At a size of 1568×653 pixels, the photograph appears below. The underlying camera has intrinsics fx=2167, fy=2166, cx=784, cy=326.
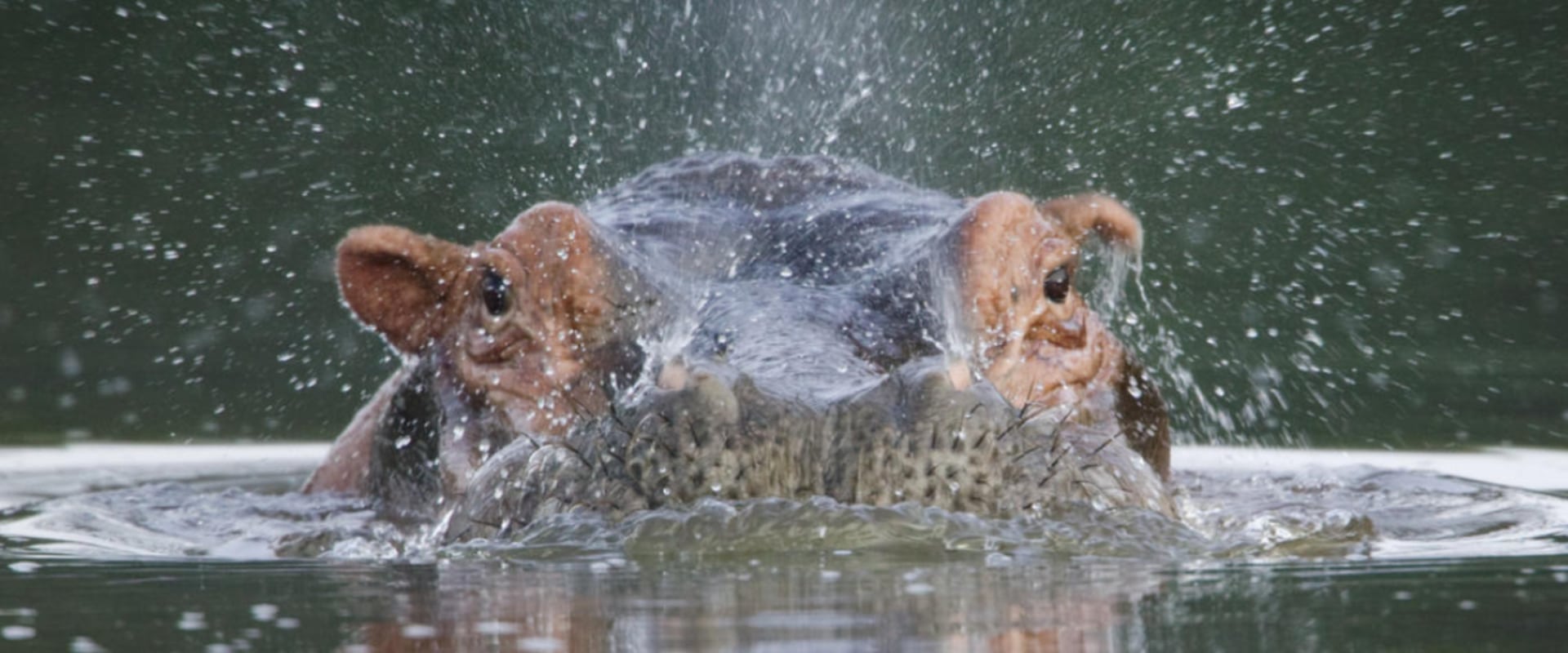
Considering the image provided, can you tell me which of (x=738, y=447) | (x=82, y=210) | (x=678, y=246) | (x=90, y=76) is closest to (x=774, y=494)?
(x=738, y=447)

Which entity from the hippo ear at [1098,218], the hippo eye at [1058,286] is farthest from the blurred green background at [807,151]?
the hippo eye at [1058,286]

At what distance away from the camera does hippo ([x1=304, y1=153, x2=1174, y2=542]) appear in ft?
13.9

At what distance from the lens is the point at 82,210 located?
1420cm

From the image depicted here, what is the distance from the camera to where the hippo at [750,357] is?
4.23 m

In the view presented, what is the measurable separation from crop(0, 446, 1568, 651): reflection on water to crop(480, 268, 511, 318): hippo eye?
0.65 meters

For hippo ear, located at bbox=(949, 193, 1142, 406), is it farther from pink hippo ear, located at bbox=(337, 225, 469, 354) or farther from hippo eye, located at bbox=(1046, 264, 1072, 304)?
pink hippo ear, located at bbox=(337, 225, 469, 354)

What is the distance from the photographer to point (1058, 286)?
581cm

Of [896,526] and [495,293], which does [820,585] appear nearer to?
[896,526]

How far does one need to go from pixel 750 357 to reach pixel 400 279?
185 centimetres

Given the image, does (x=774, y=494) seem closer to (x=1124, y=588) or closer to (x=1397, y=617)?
(x=1124, y=588)

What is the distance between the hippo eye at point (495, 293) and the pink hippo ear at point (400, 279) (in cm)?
26

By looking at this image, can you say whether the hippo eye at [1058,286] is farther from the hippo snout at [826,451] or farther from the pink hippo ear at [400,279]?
the pink hippo ear at [400,279]

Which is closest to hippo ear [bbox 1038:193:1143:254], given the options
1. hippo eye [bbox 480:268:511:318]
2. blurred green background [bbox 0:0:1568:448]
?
hippo eye [bbox 480:268:511:318]

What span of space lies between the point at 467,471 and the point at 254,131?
31.9 feet
